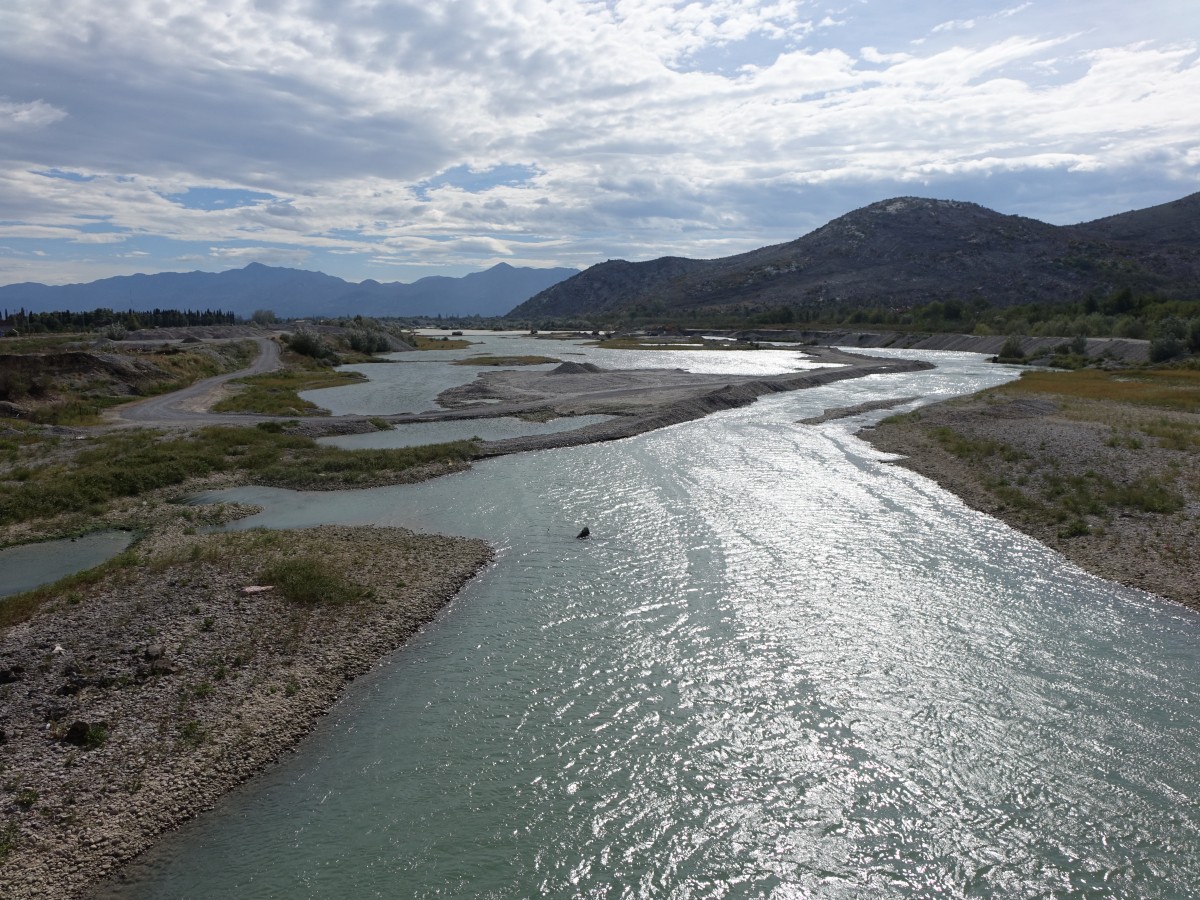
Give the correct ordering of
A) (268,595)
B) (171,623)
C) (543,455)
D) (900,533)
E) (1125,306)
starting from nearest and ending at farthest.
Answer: (171,623), (268,595), (900,533), (543,455), (1125,306)

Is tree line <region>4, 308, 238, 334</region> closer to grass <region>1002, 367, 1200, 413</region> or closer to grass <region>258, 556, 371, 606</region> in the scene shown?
grass <region>258, 556, 371, 606</region>

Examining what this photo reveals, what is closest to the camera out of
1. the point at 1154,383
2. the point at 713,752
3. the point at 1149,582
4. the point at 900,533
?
the point at 713,752

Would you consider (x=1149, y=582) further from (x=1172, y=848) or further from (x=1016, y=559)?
(x=1172, y=848)

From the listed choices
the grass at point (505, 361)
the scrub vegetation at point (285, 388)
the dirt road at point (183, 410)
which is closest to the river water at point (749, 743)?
the dirt road at point (183, 410)

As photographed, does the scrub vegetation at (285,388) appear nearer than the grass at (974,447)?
No

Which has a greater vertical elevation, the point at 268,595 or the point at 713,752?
the point at 268,595

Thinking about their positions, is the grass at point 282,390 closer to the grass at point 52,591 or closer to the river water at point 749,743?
the grass at point 52,591

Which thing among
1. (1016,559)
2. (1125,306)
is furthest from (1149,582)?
(1125,306)

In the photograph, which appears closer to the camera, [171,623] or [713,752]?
[713,752]
